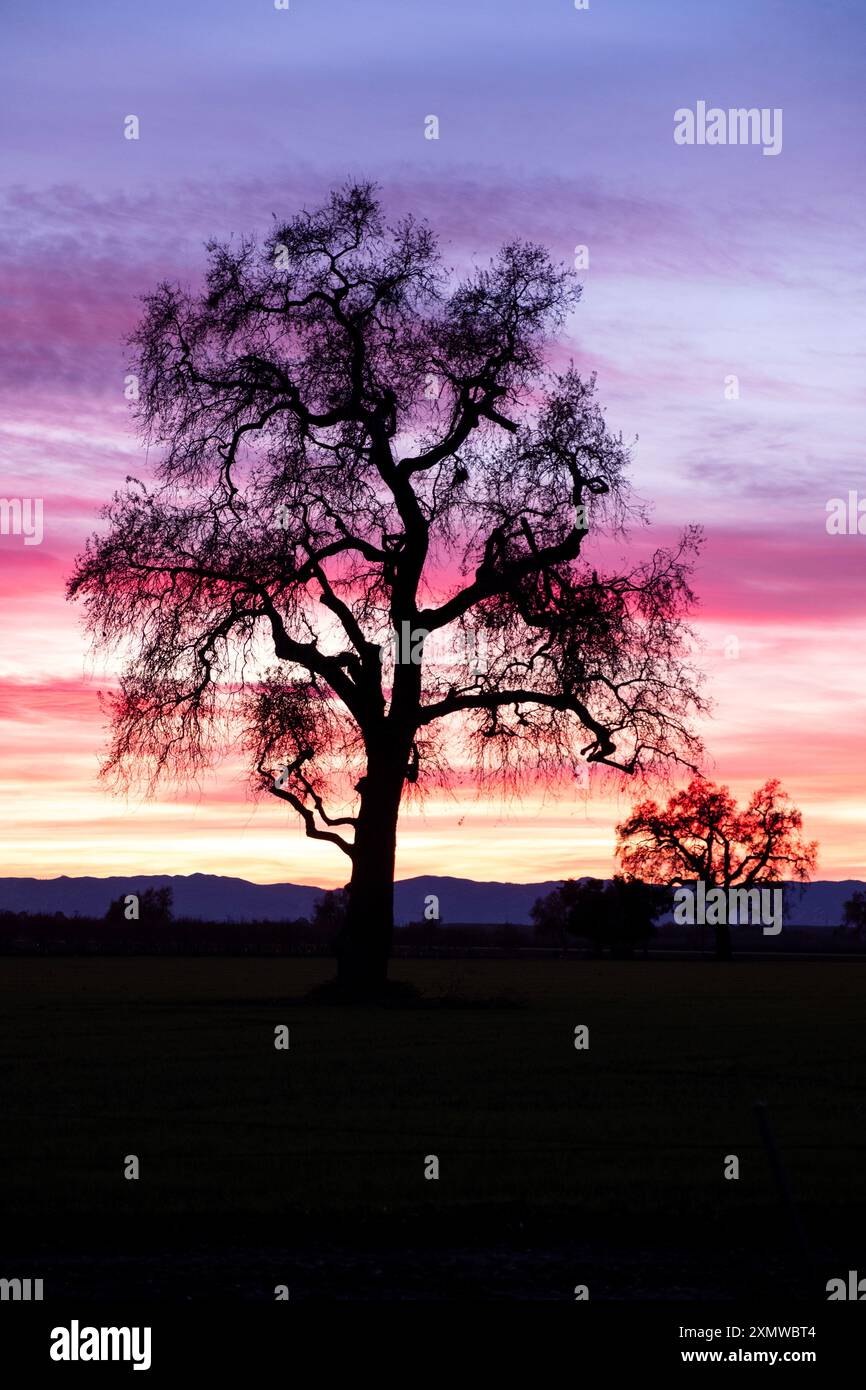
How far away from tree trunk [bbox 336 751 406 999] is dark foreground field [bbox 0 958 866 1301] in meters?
6.47

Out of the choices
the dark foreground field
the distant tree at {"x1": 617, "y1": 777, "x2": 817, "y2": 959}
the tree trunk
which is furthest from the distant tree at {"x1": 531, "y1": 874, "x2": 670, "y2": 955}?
the dark foreground field

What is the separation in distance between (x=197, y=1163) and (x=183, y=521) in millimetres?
23126

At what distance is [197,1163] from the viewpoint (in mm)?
14391

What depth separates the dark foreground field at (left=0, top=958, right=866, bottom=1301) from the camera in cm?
1052

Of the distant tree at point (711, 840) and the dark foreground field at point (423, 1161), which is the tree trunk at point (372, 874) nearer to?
the dark foreground field at point (423, 1161)

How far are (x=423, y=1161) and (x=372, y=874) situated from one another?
23.0 m

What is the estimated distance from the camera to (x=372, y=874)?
3750 cm

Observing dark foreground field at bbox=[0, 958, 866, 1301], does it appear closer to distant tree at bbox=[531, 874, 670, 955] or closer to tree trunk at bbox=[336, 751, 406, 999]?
tree trunk at bbox=[336, 751, 406, 999]

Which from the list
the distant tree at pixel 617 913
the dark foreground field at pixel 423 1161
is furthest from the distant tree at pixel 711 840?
the dark foreground field at pixel 423 1161

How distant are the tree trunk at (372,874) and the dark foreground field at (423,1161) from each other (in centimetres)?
647

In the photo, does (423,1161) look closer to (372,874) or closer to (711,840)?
(372,874)

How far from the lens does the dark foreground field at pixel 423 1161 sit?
1052cm
